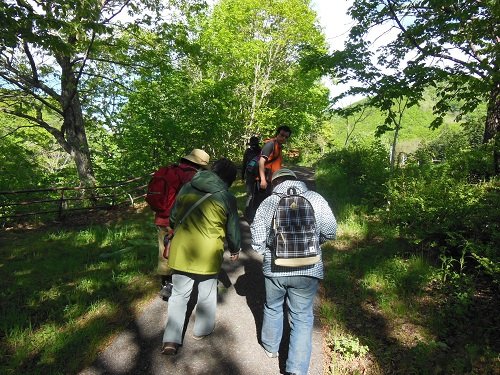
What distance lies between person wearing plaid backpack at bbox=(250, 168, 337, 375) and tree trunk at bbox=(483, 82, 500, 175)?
461cm

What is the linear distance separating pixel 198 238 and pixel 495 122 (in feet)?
25.3

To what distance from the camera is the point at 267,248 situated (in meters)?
2.83

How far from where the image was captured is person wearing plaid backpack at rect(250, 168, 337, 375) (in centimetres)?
261

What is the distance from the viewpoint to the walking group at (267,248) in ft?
8.66

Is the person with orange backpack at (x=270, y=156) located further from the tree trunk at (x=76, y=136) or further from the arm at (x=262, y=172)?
the tree trunk at (x=76, y=136)

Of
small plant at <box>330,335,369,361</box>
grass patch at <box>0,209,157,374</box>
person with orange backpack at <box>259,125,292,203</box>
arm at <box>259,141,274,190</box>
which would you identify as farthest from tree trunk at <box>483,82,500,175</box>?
grass patch at <box>0,209,157,374</box>

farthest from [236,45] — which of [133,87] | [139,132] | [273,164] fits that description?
[273,164]

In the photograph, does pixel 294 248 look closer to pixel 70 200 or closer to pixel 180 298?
pixel 180 298

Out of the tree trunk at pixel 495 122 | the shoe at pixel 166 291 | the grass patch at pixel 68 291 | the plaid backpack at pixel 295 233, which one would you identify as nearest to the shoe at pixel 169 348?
the grass patch at pixel 68 291

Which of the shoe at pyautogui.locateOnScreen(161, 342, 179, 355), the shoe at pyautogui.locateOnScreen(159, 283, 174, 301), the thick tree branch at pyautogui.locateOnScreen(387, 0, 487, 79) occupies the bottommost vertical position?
the shoe at pyautogui.locateOnScreen(161, 342, 179, 355)

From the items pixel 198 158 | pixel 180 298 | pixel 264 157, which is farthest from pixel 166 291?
pixel 264 157

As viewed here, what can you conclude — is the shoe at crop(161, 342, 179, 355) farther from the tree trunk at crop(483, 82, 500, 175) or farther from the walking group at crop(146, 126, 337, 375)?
the tree trunk at crop(483, 82, 500, 175)

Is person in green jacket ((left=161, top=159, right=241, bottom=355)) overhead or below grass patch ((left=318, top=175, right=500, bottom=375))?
overhead

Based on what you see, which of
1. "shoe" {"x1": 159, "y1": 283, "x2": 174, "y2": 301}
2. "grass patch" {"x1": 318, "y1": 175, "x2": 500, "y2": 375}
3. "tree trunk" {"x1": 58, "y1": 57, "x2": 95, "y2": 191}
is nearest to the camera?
"grass patch" {"x1": 318, "y1": 175, "x2": 500, "y2": 375}
